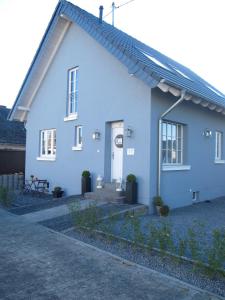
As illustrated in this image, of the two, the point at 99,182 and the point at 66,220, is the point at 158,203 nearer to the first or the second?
the point at 99,182

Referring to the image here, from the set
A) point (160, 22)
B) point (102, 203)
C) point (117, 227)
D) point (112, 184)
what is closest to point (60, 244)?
point (117, 227)

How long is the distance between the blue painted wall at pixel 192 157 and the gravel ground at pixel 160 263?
3.80 metres

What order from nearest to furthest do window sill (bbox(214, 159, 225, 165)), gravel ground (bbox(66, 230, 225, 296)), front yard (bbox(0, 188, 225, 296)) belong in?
gravel ground (bbox(66, 230, 225, 296)) → front yard (bbox(0, 188, 225, 296)) → window sill (bbox(214, 159, 225, 165))

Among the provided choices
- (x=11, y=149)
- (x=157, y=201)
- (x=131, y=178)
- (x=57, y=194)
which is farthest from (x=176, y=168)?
(x=11, y=149)

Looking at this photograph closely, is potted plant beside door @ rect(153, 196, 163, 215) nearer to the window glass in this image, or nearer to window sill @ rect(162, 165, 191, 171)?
window sill @ rect(162, 165, 191, 171)

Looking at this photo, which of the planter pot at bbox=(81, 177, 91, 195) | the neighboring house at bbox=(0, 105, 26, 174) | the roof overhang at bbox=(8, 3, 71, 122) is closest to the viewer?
the planter pot at bbox=(81, 177, 91, 195)

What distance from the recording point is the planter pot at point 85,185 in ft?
40.8

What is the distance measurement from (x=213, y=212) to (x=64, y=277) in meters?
7.45

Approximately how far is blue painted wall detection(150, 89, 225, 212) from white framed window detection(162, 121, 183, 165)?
0.23m

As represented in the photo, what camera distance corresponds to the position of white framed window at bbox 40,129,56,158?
50.2 feet

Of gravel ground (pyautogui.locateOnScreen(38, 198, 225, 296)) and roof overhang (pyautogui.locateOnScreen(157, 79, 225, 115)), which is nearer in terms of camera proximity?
gravel ground (pyautogui.locateOnScreen(38, 198, 225, 296))

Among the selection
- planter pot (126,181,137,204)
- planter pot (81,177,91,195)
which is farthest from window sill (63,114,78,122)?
planter pot (126,181,137,204)

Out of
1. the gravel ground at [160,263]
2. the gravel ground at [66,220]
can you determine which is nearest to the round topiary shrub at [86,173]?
the gravel ground at [66,220]

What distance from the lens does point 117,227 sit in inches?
329
